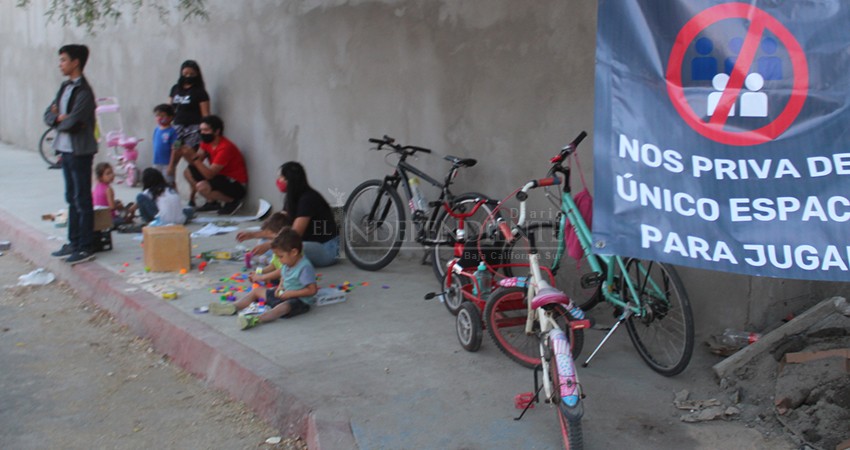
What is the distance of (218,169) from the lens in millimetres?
10078

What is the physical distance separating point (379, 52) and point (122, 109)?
7.02m

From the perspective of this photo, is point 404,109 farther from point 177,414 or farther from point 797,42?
point 797,42

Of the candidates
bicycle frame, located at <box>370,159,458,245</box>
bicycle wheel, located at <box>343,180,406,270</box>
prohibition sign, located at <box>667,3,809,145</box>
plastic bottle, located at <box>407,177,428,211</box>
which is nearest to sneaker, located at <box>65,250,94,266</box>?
bicycle wheel, located at <box>343,180,406,270</box>

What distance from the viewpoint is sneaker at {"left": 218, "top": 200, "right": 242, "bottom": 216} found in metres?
10.3

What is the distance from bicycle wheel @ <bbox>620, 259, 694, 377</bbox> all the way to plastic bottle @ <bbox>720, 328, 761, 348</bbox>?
12.2 inches

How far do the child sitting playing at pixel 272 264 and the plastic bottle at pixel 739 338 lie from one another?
338cm

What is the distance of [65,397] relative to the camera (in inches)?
210

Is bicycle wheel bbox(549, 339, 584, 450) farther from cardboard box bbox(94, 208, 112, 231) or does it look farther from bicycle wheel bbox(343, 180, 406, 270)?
cardboard box bbox(94, 208, 112, 231)

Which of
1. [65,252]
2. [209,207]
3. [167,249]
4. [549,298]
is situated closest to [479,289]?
[549,298]

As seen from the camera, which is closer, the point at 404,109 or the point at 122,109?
the point at 404,109

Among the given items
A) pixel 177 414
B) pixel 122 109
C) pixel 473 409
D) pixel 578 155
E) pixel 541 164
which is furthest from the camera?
pixel 122 109

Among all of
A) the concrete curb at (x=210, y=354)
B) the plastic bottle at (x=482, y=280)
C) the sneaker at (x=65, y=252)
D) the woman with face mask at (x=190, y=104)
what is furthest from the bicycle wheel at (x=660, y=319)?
the woman with face mask at (x=190, y=104)

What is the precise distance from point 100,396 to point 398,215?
314 centimetres

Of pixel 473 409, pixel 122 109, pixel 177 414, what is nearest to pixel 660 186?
pixel 473 409
